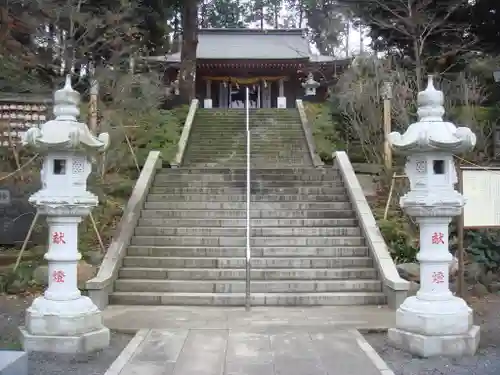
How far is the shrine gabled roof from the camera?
1080 inches

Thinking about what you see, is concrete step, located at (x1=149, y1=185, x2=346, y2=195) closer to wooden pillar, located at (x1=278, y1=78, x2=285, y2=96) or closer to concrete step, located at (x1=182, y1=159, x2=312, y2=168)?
concrete step, located at (x1=182, y1=159, x2=312, y2=168)

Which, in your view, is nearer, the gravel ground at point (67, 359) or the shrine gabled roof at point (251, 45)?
the gravel ground at point (67, 359)

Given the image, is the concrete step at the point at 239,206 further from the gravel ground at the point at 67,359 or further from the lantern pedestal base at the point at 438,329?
the lantern pedestal base at the point at 438,329

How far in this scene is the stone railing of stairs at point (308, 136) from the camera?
1556 centimetres

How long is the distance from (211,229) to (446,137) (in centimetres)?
529

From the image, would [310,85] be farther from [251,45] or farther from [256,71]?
[251,45]

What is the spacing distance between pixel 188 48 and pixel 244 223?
1293 cm

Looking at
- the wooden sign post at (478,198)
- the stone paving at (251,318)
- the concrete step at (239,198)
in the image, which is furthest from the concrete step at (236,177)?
the wooden sign post at (478,198)

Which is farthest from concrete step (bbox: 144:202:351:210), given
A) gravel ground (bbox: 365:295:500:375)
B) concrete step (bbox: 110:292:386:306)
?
gravel ground (bbox: 365:295:500:375)

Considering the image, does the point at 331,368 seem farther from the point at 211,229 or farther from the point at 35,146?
the point at 211,229

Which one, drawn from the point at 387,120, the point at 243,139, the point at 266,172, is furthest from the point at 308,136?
the point at 266,172

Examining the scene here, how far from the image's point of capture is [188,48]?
844 inches

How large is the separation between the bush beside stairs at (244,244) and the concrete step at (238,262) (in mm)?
17

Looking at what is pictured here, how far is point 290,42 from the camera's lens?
3206 centimetres
